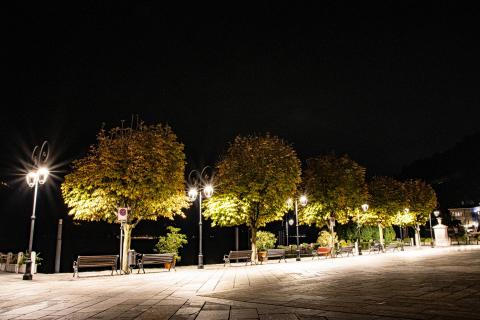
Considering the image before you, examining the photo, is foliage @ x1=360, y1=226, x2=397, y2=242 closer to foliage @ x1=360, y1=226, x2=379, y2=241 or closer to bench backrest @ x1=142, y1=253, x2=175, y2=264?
foliage @ x1=360, y1=226, x2=379, y2=241

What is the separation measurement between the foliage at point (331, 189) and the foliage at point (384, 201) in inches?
357

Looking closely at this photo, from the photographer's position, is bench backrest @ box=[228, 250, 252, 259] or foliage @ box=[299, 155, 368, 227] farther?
foliage @ box=[299, 155, 368, 227]

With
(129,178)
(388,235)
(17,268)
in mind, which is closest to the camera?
(129,178)

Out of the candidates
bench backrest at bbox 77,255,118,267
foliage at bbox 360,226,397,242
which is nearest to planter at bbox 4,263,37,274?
bench backrest at bbox 77,255,118,267

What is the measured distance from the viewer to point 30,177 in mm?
17312

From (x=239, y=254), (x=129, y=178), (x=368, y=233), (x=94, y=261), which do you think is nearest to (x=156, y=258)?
(x=94, y=261)

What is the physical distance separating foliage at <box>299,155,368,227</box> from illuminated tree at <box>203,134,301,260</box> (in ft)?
22.5

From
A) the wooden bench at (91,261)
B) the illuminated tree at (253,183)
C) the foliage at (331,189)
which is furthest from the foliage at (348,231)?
the wooden bench at (91,261)

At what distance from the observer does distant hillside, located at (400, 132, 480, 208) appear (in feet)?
363

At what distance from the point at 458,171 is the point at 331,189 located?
96396 millimetres

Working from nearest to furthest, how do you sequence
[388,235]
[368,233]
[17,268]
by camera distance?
[17,268] → [368,233] → [388,235]

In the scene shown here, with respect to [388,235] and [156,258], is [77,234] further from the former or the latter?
[388,235]

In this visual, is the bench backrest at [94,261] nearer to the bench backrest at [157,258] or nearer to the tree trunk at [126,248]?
the tree trunk at [126,248]

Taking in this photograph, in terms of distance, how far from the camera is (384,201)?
47.2 m
